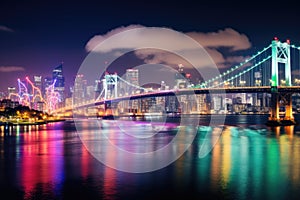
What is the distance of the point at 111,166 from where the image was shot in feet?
50.4

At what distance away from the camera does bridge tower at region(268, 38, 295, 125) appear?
1420 inches

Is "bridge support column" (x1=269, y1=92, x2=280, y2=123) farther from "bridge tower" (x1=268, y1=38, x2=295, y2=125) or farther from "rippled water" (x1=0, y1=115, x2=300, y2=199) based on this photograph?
"rippled water" (x1=0, y1=115, x2=300, y2=199)

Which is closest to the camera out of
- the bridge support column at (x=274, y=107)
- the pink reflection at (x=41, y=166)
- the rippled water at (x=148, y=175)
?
the rippled water at (x=148, y=175)

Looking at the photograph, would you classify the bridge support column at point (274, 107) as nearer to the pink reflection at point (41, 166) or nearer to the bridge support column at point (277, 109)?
the bridge support column at point (277, 109)

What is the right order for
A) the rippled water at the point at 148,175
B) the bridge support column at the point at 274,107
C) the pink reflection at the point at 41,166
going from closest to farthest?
the rippled water at the point at 148,175, the pink reflection at the point at 41,166, the bridge support column at the point at 274,107

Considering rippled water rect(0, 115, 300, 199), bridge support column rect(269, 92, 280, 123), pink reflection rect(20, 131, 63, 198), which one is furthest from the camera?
bridge support column rect(269, 92, 280, 123)

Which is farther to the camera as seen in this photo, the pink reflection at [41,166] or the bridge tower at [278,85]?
the bridge tower at [278,85]

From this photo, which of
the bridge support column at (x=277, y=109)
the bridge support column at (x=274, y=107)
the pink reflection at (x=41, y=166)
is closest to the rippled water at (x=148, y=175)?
the pink reflection at (x=41, y=166)

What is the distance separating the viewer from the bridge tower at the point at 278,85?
118 ft

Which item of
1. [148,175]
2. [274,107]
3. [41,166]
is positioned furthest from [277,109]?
[41,166]

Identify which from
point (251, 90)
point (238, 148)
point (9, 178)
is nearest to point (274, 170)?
point (238, 148)

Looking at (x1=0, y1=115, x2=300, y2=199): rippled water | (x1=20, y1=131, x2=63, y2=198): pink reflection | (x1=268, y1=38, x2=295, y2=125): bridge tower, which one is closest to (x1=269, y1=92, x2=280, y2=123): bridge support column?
(x1=268, y1=38, x2=295, y2=125): bridge tower

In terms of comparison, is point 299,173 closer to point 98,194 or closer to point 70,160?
point 98,194

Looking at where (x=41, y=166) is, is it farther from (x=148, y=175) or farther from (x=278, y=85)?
(x=278, y=85)
